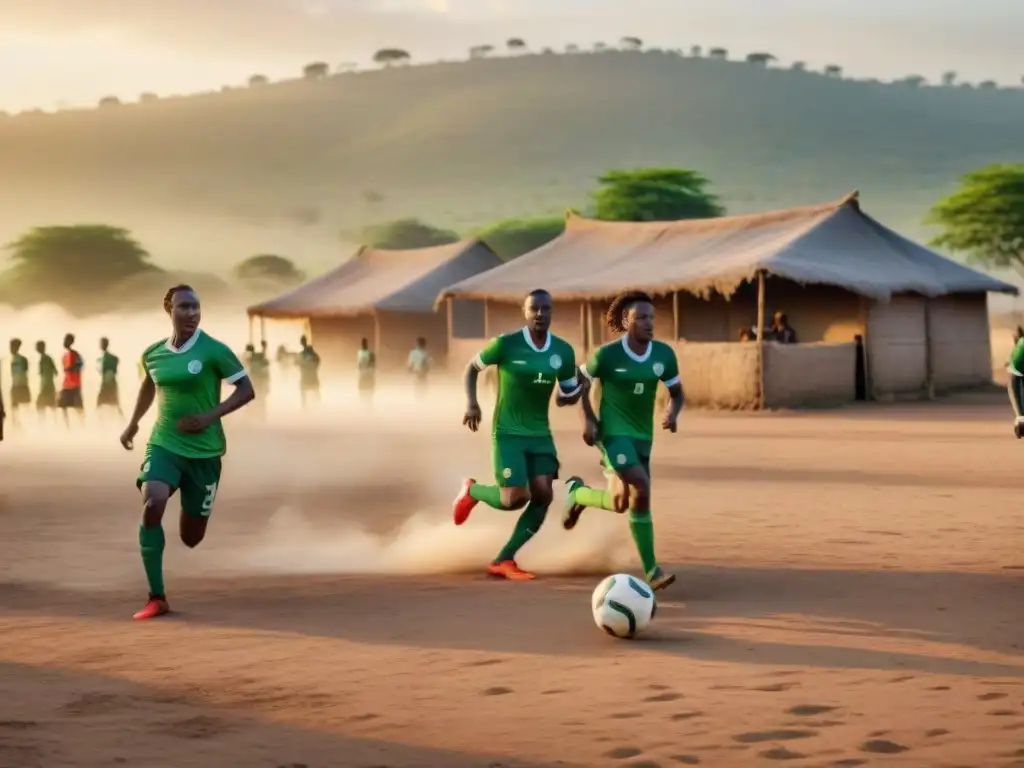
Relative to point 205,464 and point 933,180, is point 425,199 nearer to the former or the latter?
point 933,180

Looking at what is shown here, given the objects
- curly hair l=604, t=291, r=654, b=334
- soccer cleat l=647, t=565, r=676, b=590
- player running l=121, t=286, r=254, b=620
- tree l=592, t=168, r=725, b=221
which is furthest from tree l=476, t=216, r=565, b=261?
player running l=121, t=286, r=254, b=620

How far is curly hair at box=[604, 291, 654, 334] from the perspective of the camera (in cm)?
1030

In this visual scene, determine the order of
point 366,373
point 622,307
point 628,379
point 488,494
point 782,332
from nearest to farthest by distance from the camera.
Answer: point 628,379, point 622,307, point 488,494, point 782,332, point 366,373

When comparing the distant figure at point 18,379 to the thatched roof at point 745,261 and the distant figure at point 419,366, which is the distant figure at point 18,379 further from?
the thatched roof at point 745,261

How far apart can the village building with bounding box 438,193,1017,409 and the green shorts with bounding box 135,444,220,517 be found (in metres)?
22.3

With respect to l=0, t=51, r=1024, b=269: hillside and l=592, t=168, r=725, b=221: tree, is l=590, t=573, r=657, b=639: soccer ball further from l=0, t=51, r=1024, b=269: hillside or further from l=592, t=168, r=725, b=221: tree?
l=0, t=51, r=1024, b=269: hillside

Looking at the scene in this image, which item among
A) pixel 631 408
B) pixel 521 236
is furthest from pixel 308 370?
pixel 521 236

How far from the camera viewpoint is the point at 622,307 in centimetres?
1045

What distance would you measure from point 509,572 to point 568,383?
52.3 inches

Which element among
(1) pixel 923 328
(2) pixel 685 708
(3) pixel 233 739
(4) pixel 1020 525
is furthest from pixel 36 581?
(1) pixel 923 328

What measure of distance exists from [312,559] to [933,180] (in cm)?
13411

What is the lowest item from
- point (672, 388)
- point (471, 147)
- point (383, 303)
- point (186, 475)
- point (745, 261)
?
point (186, 475)

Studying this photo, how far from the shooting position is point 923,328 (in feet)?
116

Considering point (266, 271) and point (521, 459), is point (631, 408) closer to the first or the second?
point (521, 459)
